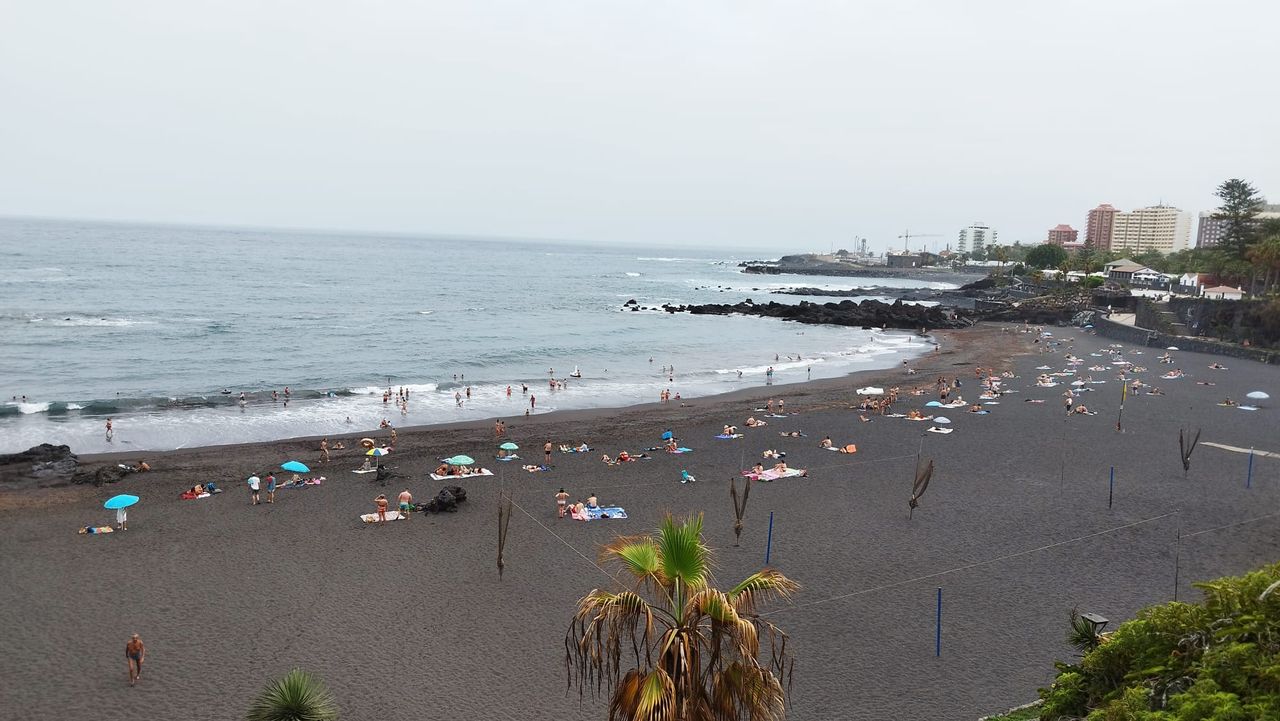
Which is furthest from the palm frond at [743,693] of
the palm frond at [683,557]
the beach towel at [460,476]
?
the beach towel at [460,476]

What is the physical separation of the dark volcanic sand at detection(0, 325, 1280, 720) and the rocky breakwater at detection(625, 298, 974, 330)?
156 feet

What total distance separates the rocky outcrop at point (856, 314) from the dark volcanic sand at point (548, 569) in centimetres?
4760

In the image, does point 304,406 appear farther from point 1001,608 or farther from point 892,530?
point 1001,608

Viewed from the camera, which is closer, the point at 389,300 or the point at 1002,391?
the point at 1002,391

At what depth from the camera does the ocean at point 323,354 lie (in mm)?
33250

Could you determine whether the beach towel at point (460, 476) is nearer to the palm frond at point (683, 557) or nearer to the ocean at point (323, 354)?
the ocean at point (323, 354)

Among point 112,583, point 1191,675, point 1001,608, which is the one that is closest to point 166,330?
point 112,583

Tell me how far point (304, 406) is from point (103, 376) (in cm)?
1241

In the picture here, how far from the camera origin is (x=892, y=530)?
62.7 feet

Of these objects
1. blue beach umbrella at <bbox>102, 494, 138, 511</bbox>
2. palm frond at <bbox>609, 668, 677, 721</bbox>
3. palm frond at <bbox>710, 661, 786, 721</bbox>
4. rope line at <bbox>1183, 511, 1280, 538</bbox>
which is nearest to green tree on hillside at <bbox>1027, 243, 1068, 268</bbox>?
rope line at <bbox>1183, 511, 1280, 538</bbox>

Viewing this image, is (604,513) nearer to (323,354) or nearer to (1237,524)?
(1237,524)

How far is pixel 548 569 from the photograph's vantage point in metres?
16.7

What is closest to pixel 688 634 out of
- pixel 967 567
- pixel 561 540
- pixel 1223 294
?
pixel 561 540

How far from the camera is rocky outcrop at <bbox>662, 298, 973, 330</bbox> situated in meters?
75.8
